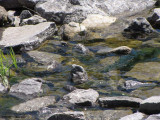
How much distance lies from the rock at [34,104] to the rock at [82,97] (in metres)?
0.24

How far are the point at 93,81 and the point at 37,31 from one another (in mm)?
2767

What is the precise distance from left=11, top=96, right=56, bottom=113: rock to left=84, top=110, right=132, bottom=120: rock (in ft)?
2.14

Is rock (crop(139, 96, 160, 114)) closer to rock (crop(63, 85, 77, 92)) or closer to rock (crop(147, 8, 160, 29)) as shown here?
rock (crop(63, 85, 77, 92))

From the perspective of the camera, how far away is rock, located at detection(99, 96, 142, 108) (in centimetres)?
451

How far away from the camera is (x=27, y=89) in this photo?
5.04 m

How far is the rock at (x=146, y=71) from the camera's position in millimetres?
5574

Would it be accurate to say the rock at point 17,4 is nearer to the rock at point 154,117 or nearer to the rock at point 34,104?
the rock at point 34,104

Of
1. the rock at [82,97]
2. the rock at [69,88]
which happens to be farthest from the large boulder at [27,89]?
the rock at [82,97]

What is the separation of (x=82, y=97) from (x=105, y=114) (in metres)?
0.47

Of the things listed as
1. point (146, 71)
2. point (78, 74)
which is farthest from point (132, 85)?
point (78, 74)

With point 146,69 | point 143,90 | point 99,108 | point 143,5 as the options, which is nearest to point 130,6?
point 143,5

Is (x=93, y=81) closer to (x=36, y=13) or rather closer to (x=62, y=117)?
(x=62, y=117)

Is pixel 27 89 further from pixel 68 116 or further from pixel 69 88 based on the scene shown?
pixel 68 116

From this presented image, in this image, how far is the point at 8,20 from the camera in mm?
9594
